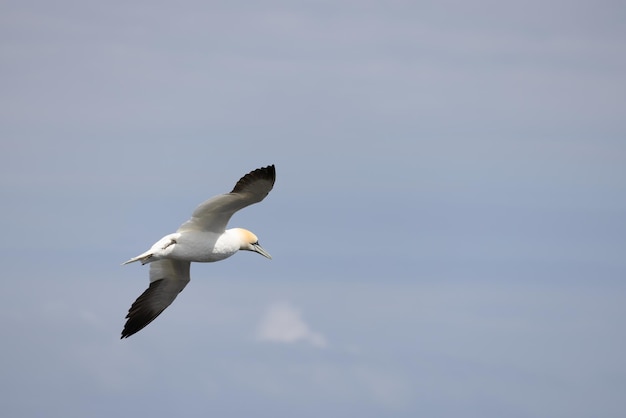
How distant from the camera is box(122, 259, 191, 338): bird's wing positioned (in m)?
29.3

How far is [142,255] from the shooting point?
26.6m

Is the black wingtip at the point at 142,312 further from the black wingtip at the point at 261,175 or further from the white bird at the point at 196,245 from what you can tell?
the black wingtip at the point at 261,175

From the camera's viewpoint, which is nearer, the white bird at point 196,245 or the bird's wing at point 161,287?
the white bird at point 196,245

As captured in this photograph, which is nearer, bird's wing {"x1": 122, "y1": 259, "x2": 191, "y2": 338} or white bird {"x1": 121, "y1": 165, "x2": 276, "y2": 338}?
white bird {"x1": 121, "y1": 165, "x2": 276, "y2": 338}

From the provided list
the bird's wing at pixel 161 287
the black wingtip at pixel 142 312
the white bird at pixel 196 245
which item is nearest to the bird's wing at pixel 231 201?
the white bird at pixel 196 245

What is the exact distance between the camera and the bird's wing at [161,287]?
29281 millimetres

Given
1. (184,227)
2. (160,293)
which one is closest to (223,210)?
(184,227)

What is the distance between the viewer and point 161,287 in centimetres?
2945

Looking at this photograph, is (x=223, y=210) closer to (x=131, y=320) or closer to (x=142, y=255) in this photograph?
(x=142, y=255)

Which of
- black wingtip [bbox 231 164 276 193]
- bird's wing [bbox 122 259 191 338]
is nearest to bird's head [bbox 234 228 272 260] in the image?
Result: bird's wing [bbox 122 259 191 338]

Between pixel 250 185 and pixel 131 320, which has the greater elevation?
pixel 250 185

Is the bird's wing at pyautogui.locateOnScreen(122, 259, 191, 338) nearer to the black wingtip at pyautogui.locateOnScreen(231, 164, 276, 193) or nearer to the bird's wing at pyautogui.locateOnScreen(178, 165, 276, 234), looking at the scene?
the bird's wing at pyautogui.locateOnScreen(178, 165, 276, 234)

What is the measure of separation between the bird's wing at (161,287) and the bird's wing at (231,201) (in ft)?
6.27

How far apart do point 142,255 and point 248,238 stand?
2.94 meters
